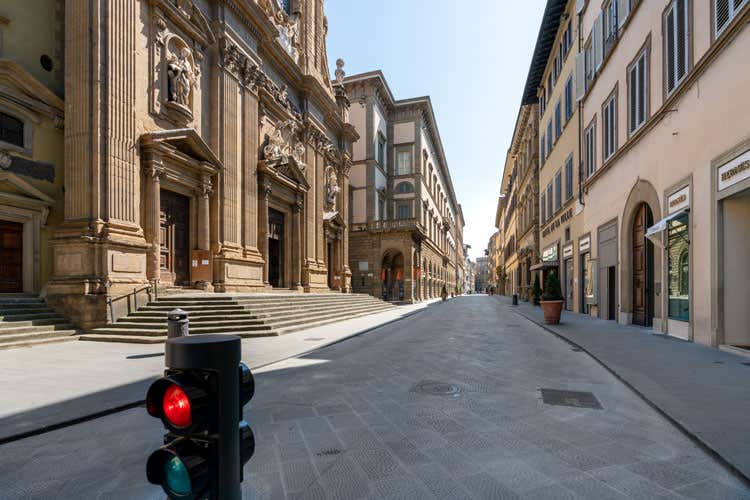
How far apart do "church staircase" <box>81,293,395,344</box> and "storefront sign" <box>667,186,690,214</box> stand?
38.4 feet

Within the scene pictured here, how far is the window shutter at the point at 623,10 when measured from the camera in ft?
47.1

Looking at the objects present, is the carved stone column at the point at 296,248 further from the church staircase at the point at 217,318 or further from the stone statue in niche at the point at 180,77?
the stone statue in niche at the point at 180,77

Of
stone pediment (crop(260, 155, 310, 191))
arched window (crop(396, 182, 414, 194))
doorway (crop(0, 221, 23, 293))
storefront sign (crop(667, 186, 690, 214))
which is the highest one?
arched window (crop(396, 182, 414, 194))

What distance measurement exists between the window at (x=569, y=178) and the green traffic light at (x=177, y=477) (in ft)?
78.7

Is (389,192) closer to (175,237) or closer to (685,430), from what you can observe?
(175,237)

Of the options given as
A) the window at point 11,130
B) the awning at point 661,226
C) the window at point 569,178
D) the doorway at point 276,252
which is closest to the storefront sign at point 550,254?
the window at point 569,178

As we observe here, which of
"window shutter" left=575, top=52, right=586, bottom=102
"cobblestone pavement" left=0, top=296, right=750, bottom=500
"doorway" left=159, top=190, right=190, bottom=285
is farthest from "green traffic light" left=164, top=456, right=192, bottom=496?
"window shutter" left=575, top=52, right=586, bottom=102

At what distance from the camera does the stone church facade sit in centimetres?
1172

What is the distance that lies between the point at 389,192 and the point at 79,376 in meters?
40.7

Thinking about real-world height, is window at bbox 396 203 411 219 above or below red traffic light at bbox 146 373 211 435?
above

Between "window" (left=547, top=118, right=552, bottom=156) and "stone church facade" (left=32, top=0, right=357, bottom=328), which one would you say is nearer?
"stone church facade" (left=32, top=0, right=357, bottom=328)

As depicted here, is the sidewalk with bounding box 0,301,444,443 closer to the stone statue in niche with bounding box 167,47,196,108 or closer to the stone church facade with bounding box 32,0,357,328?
the stone church facade with bounding box 32,0,357,328

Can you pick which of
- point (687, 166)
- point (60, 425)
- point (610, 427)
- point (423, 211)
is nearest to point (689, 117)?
point (687, 166)

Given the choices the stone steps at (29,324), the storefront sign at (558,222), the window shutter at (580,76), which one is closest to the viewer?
the stone steps at (29,324)
